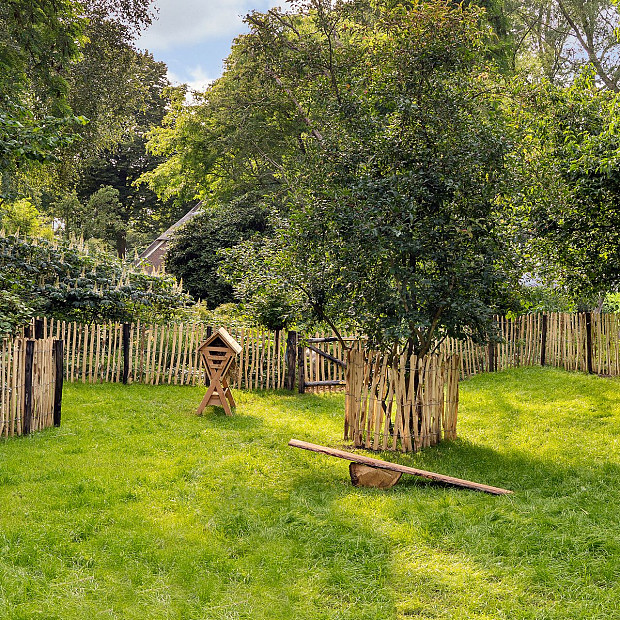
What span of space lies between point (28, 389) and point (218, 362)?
336cm

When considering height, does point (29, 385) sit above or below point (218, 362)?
below

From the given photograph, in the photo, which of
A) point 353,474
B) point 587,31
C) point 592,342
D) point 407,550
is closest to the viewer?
point 407,550

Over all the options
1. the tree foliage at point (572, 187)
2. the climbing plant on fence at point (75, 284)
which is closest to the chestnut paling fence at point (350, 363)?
the climbing plant on fence at point (75, 284)

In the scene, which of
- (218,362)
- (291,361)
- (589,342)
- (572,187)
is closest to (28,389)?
(218,362)

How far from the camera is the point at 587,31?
27.5m

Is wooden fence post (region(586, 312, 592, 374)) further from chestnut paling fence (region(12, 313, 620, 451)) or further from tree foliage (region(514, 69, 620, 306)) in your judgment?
tree foliage (region(514, 69, 620, 306))

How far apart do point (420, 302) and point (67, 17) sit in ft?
43.5

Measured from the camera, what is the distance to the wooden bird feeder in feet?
35.0

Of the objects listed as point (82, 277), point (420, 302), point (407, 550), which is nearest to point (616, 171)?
point (420, 302)

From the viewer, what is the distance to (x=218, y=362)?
10992 mm

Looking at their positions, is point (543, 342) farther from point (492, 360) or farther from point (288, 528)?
point (288, 528)

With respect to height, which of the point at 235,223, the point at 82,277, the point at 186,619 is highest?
the point at 235,223

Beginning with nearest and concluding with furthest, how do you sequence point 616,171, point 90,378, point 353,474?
point 353,474, point 616,171, point 90,378

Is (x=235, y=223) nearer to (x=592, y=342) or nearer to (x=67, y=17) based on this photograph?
(x=67, y=17)
